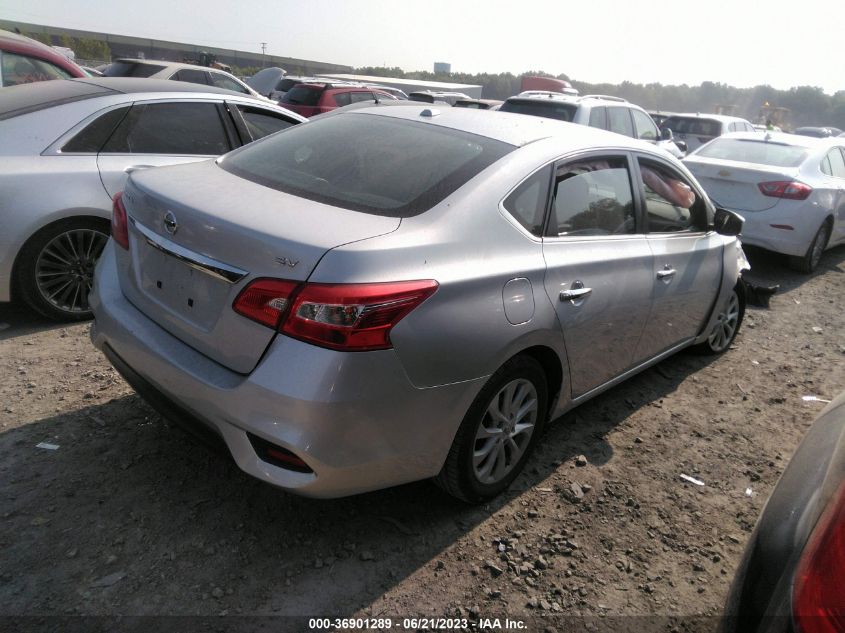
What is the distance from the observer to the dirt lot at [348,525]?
2365 millimetres

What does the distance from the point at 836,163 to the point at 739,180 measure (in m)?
1.88

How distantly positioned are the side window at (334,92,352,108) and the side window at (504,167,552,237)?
43.0ft

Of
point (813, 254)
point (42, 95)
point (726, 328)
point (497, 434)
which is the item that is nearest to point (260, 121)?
point (42, 95)

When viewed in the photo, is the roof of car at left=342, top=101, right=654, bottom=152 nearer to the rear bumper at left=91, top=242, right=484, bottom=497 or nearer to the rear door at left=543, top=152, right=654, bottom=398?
the rear door at left=543, top=152, right=654, bottom=398

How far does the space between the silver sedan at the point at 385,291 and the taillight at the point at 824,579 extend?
1280 mm

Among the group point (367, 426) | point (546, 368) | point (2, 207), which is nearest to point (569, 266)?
point (546, 368)

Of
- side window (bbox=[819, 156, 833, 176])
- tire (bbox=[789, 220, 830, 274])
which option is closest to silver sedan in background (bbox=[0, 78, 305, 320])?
tire (bbox=[789, 220, 830, 274])

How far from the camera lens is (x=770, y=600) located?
56.7 inches

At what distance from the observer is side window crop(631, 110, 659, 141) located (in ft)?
36.6

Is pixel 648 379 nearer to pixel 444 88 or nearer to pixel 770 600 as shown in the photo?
pixel 770 600

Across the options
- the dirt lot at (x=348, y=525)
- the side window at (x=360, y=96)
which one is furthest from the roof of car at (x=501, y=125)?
the side window at (x=360, y=96)

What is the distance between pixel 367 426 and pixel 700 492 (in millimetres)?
1986

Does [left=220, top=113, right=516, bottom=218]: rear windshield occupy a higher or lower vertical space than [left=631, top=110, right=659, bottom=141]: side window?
higher

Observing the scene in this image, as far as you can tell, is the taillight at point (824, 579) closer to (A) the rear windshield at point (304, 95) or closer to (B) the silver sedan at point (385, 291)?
(B) the silver sedan at point (385, 291)
